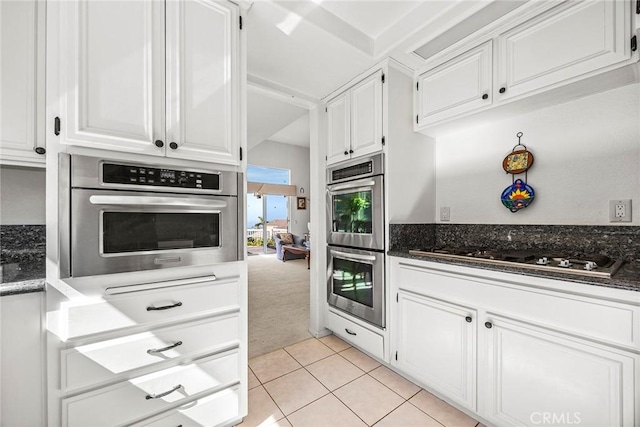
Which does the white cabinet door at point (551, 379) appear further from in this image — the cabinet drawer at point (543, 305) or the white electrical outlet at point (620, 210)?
the white electrical outlet at point (620, 210)

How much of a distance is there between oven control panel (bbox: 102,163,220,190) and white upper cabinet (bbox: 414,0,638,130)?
5.74ft

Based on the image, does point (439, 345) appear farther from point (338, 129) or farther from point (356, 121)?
point (338, 129)

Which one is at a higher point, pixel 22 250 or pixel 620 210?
pixel 620 210

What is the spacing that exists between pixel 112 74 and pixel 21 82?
0.54m

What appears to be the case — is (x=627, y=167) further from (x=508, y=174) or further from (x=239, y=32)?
(x=239, y=32)

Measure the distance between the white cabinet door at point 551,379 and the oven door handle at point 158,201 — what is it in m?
1.66

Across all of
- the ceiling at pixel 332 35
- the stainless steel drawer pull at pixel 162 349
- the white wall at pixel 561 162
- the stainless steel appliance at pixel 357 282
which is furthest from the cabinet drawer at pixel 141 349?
the white wall at pixel 561 162

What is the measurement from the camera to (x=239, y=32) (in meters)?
1.48

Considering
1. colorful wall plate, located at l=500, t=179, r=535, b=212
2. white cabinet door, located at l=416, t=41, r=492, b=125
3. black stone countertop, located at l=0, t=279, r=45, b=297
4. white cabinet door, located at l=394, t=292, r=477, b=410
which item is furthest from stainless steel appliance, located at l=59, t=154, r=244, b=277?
colorful wall plate, located at l=500, t=179, r=535, b=212

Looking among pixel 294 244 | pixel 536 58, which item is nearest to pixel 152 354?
pixel 536 58

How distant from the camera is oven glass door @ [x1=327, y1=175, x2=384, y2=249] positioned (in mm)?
2057

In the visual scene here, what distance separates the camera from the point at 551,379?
1216mm

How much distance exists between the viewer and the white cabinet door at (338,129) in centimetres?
235

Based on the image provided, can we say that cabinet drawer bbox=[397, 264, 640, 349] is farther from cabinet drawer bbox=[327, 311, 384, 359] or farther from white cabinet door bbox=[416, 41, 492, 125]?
white cabinet door bbox=[416, 41, 492, 125]
